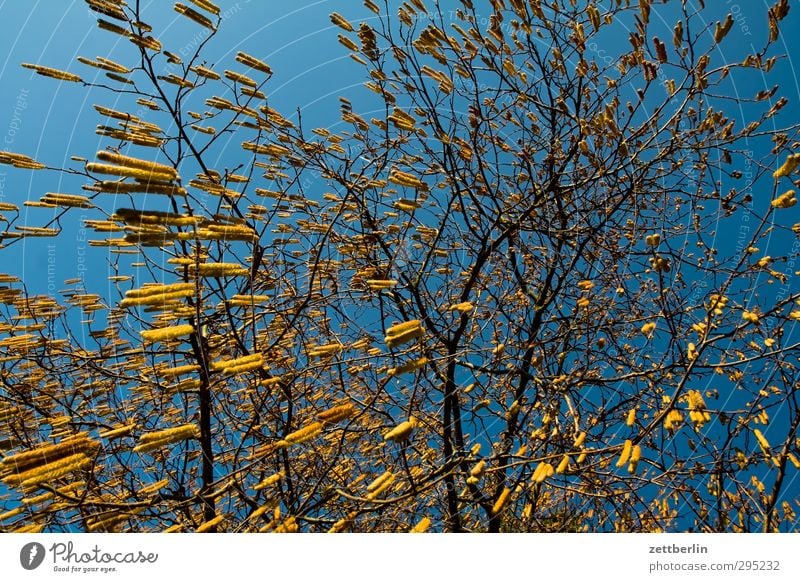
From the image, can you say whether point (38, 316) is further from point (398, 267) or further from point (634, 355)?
point (634, 355)

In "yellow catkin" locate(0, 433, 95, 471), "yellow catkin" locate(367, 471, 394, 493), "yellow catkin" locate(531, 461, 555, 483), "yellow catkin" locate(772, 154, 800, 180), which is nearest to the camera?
"yellow catkin" locate(0, 433, 95, 471)

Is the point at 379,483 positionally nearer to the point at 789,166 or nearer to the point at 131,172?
the point at 131,172

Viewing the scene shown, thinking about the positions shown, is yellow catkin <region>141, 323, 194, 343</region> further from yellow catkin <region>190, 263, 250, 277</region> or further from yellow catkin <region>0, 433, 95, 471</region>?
yellow catkin <region>0, 433, 95, 471</region>

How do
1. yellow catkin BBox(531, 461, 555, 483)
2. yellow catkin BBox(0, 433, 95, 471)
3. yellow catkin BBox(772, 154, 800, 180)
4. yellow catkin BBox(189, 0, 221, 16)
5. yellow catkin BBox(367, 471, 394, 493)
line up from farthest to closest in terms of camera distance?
yellow catkin BBox(189, 0, 221, 16) < yellow catkin BBox(772, 154, 800, 180) < yellow catkin BBox(367, 471, 394, 493) < yellow catkin BBox(531, 461, 555, 483) < yellow catkin BBox(0, 433, 95, 471)

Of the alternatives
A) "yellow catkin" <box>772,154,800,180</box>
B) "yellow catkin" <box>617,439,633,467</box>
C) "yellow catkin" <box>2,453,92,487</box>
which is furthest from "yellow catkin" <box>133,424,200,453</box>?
"yellow catkin" <box>772,154,800,180</box>

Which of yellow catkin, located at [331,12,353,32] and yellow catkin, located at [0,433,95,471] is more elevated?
yellow catkin, located at [331,12,353,32]

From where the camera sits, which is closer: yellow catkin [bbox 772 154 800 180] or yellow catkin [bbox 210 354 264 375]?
yellow catkin [bbox 210 354 264 375]


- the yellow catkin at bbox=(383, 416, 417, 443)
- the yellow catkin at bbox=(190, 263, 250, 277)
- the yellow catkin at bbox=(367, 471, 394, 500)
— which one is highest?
the yellow catkin at bbox=(190, 263, 250, 277)

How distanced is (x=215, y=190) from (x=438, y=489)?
3095 millimetres

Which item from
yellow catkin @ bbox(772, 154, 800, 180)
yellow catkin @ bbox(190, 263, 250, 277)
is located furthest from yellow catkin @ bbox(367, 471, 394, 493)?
yellow catkin @ bbox(772, 154, 800, 180)

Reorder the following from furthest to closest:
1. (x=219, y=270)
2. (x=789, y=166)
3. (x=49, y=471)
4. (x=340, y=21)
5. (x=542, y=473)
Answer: (x=340, y=21) < (x=789, y=166) < (x=542, y=473) < (x=219, y=270) < (x=49, y=471)

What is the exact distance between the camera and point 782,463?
3422mm

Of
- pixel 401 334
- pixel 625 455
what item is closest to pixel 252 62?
pixel 401 334

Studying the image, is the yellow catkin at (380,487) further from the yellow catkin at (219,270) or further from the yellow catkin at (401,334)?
the yellow catkin at (219,270)
